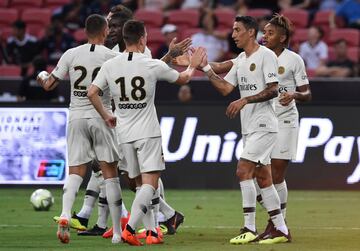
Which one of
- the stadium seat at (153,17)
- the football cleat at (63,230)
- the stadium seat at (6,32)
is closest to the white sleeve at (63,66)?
the football cleat at (63,230)

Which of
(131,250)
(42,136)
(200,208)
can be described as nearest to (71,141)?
(131,250)

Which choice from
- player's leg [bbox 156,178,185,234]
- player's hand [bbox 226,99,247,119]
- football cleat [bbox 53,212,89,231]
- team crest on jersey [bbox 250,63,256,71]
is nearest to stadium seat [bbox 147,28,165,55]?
football cleat [bbox 53,212,89,231]

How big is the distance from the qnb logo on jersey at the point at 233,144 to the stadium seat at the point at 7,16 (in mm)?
7459

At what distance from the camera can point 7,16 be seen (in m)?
24.8

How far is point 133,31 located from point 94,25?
71 centimetres

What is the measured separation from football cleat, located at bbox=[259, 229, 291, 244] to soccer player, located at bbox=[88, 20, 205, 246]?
129cm

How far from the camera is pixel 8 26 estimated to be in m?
24.8

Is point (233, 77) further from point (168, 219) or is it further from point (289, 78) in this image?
point (168, 219)

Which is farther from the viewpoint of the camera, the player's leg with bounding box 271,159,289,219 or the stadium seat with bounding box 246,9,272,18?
the stadium seat with bounding box 246,9,272,18

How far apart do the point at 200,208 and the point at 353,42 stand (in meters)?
8.36

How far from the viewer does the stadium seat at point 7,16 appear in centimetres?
2475

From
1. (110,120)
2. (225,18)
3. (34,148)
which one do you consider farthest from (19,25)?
(110,120)

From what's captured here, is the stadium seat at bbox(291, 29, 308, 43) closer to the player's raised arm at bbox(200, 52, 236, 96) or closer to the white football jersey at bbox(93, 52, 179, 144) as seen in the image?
the player's raised arm at bbox(200, 52, 236, 96)

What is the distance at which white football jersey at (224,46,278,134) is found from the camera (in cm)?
1186
